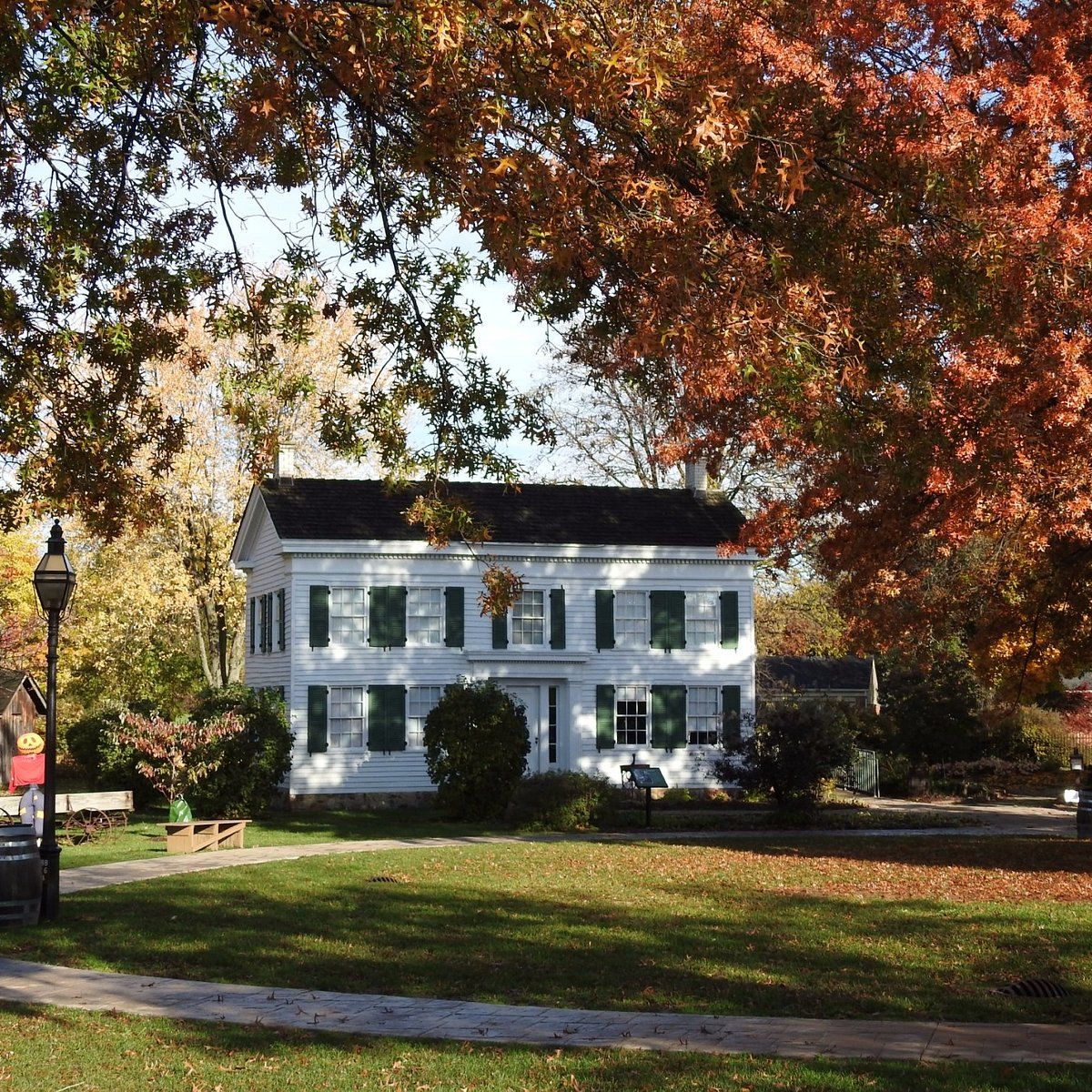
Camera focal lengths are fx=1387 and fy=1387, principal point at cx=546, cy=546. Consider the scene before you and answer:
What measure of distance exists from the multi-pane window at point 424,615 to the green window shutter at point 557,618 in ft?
8.36

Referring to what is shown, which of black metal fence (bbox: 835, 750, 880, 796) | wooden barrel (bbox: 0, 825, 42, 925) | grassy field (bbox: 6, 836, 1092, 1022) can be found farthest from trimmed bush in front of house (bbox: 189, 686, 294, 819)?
black metal fence (bbox: 835, 750, 880, 796)

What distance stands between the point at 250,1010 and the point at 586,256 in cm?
560

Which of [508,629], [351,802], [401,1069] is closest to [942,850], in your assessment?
[508,629]

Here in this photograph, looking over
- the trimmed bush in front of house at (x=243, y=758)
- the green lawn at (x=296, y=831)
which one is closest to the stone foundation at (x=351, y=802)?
the green lawn at (x=296, y=831)

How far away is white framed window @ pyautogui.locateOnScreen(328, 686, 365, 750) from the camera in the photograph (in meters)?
30.0

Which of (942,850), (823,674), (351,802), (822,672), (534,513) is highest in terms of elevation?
(534,513)

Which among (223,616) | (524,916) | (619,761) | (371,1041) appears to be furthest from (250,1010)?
(223,616)

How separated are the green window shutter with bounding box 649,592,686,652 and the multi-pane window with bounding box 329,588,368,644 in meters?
6.71

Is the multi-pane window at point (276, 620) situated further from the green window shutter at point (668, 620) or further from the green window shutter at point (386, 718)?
the green window shutter at point (668, 620)

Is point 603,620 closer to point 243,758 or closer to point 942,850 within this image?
point 243,758

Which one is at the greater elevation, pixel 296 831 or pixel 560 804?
pixel 560 804

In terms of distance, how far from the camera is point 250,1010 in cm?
927

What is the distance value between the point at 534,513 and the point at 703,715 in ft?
20.2

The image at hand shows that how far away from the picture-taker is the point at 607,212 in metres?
8.91
